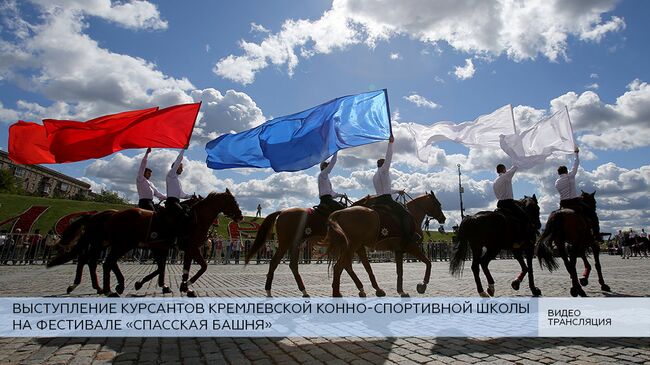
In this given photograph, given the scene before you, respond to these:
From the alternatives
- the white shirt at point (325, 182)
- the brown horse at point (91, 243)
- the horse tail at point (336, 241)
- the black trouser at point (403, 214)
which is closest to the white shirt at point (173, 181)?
the brown horse at point (91, 243)

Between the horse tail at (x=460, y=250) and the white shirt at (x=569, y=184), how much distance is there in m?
3.26

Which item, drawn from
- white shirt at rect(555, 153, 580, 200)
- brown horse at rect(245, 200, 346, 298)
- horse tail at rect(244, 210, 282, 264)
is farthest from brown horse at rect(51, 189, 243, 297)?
white shirt at rect(555, 153, 580, 200)

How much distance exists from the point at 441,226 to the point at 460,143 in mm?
2511

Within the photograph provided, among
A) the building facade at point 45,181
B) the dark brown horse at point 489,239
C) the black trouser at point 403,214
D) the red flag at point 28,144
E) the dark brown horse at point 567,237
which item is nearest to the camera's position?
the dark brown horse at point 489,239

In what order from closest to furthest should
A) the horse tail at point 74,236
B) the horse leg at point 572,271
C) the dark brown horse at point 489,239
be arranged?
the horse leg at point 572,271
the dark brown horse at point 489,239
the horse tail at point 74,236

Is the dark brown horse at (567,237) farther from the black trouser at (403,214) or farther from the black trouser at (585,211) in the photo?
the black trouser at (403,214)

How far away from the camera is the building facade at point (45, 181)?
113m

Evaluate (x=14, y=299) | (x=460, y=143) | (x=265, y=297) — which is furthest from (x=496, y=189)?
(x=14, y=299)

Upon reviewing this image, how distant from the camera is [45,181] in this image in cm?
12125

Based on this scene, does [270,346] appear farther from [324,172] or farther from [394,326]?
[324,172]

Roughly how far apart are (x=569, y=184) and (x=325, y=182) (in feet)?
21.2

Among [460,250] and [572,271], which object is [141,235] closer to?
[460,250]

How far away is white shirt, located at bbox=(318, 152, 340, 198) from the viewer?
8938mm

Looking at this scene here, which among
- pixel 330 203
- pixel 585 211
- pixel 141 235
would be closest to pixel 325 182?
pixel 330 203
